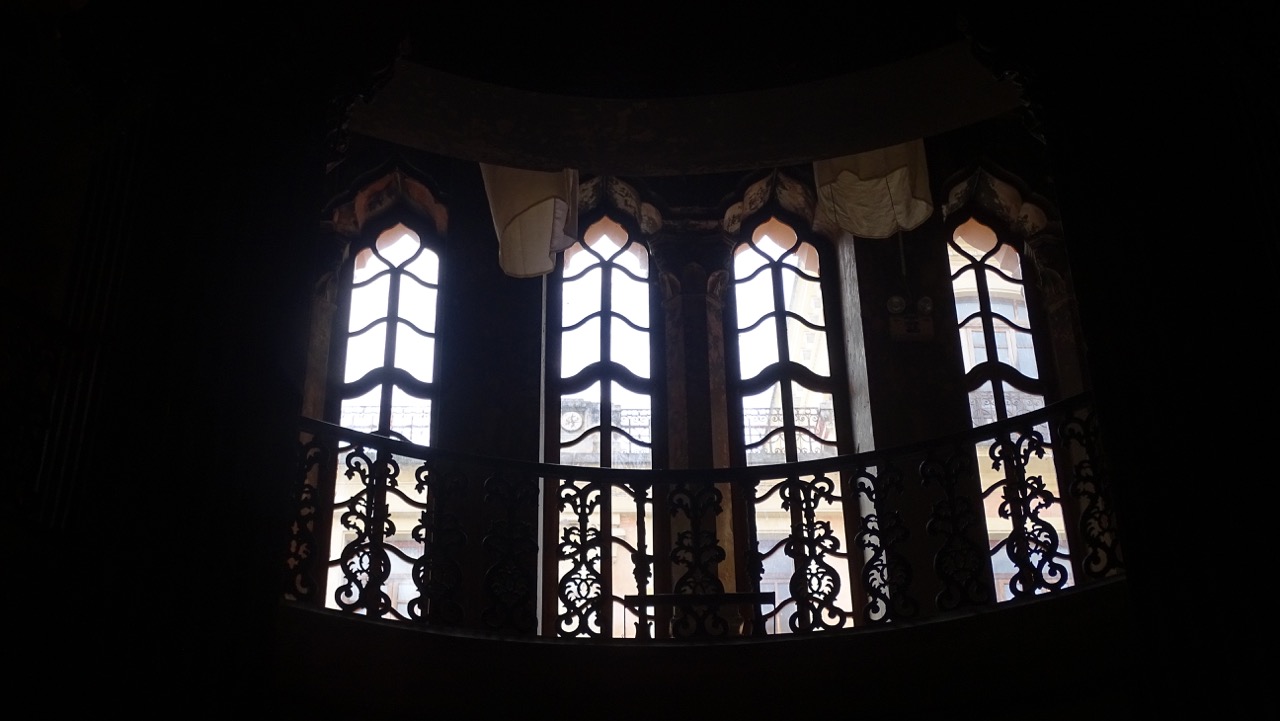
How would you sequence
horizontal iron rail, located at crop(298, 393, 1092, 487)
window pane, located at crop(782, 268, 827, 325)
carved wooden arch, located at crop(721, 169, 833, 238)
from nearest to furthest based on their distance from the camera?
horizontal iron rail, located at crop(298, 393, 1092, 487)
window pane, located at crop(782, 268, 827, 325)
carved wooden arch, located at crop(721, 169, 833, 238)

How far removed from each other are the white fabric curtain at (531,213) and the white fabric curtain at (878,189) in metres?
1.79

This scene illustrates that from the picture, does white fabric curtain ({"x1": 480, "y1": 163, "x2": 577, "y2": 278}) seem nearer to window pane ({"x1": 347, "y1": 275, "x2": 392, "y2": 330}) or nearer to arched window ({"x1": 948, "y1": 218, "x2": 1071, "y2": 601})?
window pane ({"x1": 347, "y1": 275, "x2": 392, "y2": 330})

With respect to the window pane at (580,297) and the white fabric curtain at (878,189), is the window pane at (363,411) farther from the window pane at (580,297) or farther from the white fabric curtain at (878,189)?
the white fabric curtain at (878,189)

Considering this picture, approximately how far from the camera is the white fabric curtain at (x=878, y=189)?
28.6ft

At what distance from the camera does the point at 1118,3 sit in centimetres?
534

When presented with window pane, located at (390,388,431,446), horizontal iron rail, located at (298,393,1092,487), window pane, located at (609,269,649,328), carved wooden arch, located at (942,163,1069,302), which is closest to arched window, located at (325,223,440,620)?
window pane, located at (390,388,431,446)

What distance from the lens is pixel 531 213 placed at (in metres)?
8.61

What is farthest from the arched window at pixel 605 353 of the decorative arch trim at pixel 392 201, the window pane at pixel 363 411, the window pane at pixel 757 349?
the window pane at pixel 363 411

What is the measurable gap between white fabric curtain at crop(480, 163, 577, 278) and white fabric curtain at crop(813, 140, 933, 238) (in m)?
1.79

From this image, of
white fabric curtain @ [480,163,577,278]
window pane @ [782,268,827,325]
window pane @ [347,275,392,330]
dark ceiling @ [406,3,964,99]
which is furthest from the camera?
window pane @ [782,268,827,325]

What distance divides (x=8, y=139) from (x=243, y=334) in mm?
2555

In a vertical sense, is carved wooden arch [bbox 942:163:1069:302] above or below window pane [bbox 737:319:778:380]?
above

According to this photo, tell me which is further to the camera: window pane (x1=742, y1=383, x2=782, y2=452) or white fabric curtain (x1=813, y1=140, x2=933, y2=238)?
window pane (x1=742, y1=383, x2=782, y2=452)

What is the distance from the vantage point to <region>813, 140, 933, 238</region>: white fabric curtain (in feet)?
28.6
